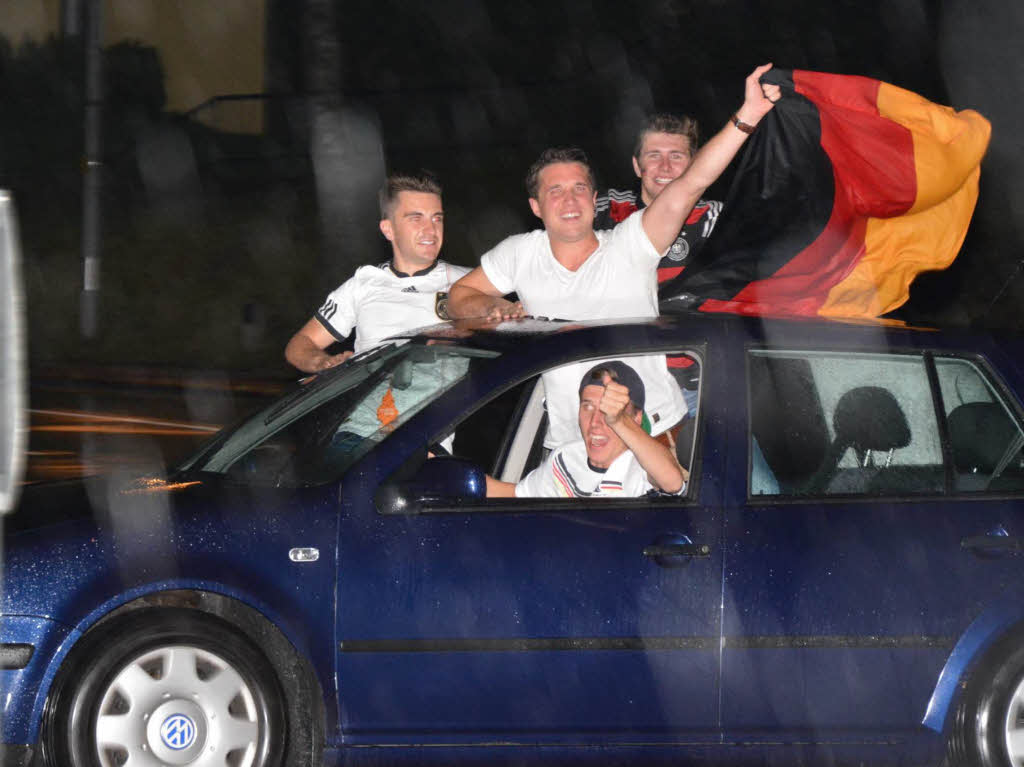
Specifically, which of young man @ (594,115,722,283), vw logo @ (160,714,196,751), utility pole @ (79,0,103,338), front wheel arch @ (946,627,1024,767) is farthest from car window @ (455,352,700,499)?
utility pole @ (79,0,103,338)

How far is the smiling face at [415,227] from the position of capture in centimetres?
672

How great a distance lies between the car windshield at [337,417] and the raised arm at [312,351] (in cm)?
85

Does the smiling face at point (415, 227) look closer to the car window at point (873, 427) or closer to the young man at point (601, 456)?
the young man at point (601, 456)

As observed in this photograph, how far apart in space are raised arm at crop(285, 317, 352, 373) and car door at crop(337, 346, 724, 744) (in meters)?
1.62

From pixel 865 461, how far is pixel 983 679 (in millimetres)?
780

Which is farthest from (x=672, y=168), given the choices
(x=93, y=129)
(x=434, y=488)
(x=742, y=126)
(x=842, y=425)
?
(x=93, y=129)


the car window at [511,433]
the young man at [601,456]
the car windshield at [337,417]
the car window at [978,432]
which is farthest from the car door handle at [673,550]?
the car window at [511,433]

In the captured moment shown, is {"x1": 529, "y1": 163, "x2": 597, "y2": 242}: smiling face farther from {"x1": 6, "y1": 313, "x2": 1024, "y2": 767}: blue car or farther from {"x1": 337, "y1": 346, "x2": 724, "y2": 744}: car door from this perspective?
{"x1": 337, "y1": 346, "x2": 724, "y2": 744}: car door

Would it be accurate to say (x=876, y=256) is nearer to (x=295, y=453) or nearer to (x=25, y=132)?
(x=295, y=453)

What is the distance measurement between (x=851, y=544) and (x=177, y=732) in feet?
7.03

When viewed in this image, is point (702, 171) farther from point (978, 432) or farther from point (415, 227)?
point (415, 227)

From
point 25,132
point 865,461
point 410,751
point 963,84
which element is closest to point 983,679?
point 865,461

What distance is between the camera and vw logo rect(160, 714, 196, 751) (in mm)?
4727

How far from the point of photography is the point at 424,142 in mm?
29781
